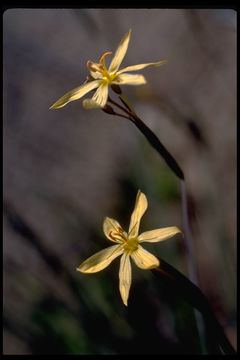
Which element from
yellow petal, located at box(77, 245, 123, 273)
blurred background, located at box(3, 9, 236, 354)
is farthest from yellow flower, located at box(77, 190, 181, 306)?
blurred background, located at box(3, 9, 236, 354)

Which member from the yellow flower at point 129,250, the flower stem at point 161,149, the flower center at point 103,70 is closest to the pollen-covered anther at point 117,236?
the yellow flower at point 129,250

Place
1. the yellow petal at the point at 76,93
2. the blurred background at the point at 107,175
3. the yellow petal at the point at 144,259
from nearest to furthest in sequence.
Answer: the yellow petal at the point at 144,259 < the yellow petal at the point at 76,93 < the blurred background at the point at 107,175

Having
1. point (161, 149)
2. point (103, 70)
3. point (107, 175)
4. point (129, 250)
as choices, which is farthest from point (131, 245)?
point (107, 175)

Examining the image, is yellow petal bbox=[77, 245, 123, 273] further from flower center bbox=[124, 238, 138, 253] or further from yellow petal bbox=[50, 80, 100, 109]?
yellow petal bbox=[50, 80, 100, 109]

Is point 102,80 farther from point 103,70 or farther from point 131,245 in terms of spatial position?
point 131,245

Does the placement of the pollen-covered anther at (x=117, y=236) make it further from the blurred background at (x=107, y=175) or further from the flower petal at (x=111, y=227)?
the blurred background at (x=107, y=175)

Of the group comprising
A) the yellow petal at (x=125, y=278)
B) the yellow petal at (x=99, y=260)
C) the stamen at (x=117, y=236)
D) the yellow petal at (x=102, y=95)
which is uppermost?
the yellow petal at (x=102, y=95)

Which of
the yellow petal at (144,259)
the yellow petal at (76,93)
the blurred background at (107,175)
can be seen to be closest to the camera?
the yellow petal at (144,259)

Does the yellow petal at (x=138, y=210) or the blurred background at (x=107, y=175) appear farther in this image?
the blurred background at (x=107, y=175)
